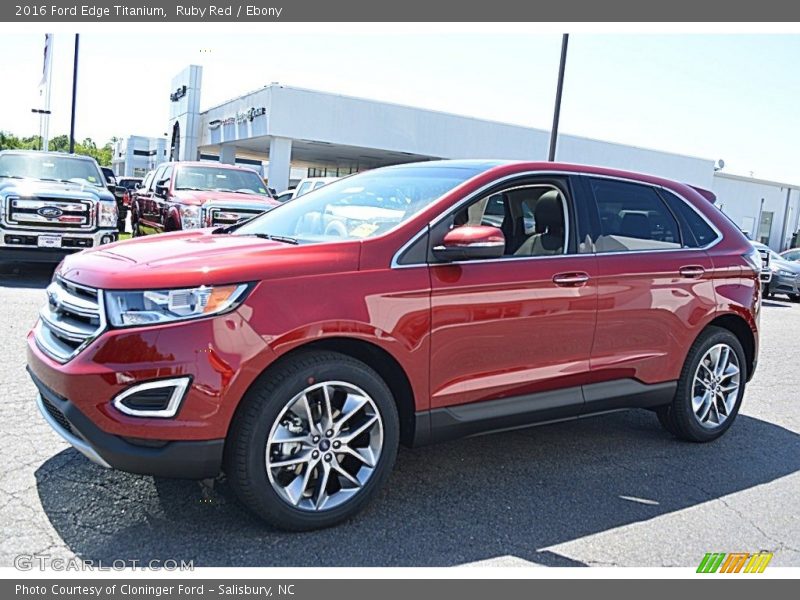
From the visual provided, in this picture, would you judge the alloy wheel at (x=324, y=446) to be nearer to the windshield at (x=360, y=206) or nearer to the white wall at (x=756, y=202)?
the windshield at (x=360, y=206)

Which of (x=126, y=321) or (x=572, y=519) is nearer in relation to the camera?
(x=126, y=321)

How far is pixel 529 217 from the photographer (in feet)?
15.4

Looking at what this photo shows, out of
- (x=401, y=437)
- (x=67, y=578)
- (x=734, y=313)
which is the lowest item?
(x=67, y=578)

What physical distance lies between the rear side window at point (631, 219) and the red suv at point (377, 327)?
0.02 meters

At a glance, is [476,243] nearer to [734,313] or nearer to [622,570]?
[622,570]

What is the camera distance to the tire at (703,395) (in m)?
5.22

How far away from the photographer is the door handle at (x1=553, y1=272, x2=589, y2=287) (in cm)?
438

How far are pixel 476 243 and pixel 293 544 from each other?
171cm

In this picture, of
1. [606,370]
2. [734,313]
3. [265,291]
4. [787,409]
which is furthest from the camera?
[787,409]

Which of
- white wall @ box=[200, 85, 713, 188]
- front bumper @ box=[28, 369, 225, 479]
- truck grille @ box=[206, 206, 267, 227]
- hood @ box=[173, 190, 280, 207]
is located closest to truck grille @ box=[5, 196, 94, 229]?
hood @ box=[173, 190, 280, 207]

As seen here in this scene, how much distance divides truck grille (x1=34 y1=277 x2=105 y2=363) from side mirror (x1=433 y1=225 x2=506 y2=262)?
167cm

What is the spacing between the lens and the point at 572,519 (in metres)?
3.96

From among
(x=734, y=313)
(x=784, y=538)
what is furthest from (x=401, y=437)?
(x=734, y=313)

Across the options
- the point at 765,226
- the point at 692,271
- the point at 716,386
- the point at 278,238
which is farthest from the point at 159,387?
the point at 765,226
